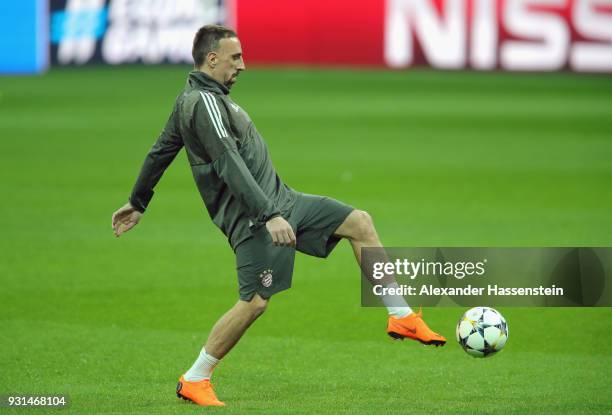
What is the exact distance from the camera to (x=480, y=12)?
3684 centimetres

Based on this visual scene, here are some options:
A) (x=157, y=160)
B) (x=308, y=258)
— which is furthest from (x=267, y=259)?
(x=308, y=258)

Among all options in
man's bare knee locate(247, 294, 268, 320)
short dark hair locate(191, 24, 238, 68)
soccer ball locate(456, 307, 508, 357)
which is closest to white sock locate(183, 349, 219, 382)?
man's bare knee locate(247, 294, 268, 320)

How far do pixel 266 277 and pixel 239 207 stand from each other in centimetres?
44

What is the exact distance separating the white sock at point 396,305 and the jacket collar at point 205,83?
1.55 m

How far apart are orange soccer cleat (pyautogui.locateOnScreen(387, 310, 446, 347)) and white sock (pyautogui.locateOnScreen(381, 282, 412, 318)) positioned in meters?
0.03

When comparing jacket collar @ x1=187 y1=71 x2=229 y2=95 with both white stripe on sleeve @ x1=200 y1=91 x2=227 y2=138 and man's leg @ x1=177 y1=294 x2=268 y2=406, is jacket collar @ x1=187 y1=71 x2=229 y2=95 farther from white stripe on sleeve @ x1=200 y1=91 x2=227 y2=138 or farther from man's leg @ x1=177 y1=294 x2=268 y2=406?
man's leg @ x1=177 y1=294 x2=268 y2=406

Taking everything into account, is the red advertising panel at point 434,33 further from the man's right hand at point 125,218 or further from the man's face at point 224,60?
the man's face at point 224,60

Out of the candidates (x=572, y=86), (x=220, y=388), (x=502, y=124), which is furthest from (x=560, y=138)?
(x=220, y=388)

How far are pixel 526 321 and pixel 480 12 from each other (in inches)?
1096

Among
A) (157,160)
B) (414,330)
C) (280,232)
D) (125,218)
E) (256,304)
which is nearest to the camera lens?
(280,232)

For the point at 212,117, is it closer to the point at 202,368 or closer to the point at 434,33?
the point at 202,368

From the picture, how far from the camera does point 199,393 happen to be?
7.25 meters

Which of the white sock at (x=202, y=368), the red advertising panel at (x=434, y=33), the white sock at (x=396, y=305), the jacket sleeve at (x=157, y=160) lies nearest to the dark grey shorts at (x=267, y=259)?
the white sock at (x=202, y=368)

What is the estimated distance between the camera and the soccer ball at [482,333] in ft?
24.3
